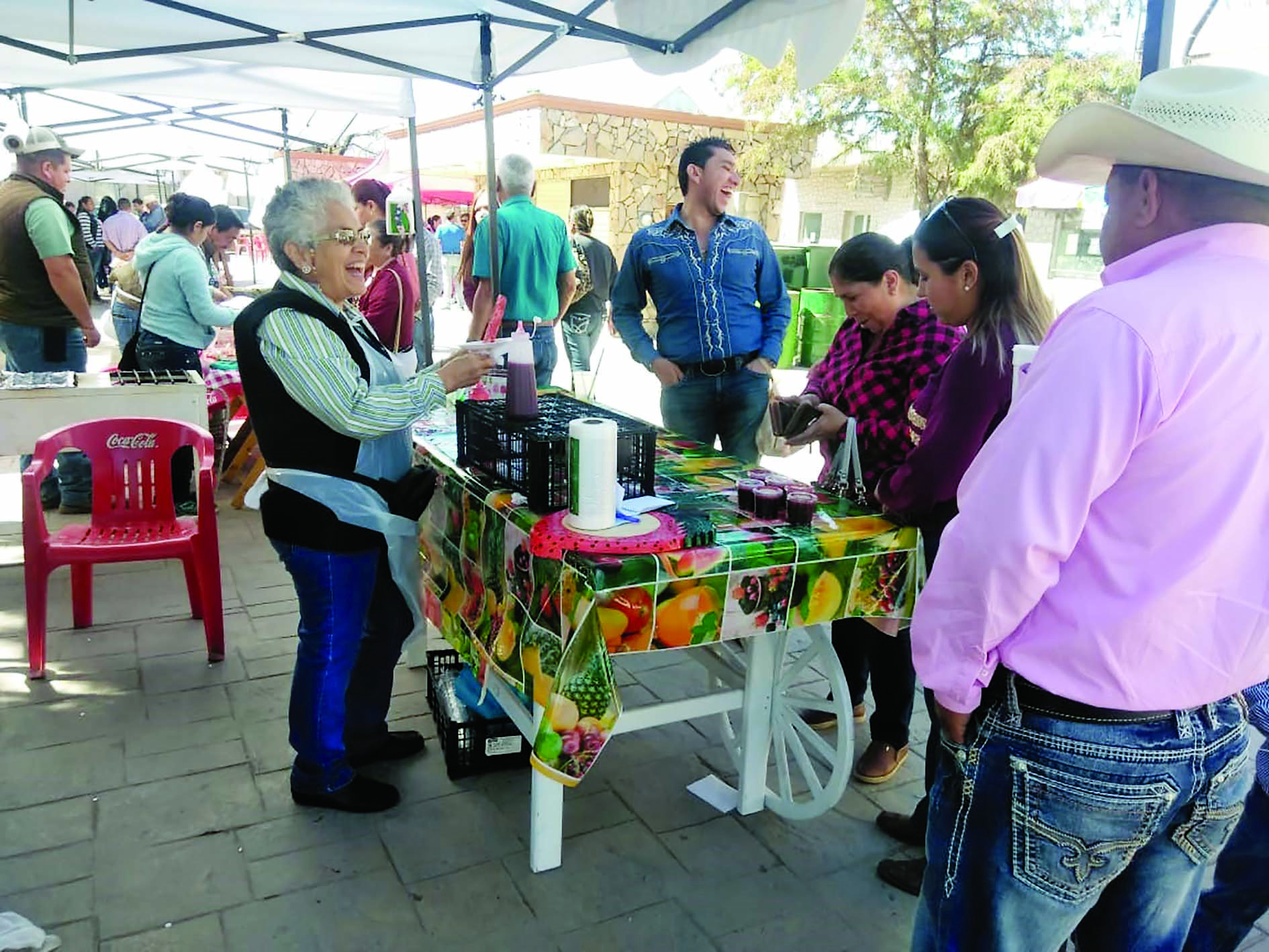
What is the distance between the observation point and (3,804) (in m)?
2.40

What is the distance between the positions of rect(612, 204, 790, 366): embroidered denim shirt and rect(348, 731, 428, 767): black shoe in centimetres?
169

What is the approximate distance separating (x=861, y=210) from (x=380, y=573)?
747 inches

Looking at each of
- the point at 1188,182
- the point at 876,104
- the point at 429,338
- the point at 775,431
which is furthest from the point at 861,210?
the point at 1188,182

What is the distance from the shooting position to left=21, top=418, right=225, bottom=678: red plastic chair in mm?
3076

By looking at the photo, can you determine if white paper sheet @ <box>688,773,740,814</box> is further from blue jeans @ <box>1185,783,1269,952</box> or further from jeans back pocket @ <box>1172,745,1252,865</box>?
jeans back pocket @ <box>1172,745,1252,865</box>

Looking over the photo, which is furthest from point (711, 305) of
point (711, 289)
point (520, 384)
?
point (520, 384)

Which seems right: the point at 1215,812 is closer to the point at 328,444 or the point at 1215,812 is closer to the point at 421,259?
the point at 328,444

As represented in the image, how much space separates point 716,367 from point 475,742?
1.69 metres

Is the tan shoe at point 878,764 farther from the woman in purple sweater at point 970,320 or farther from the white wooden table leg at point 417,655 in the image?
the white wooden table leg at point 417,655

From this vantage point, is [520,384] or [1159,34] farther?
[520,384]

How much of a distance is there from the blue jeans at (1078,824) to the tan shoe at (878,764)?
1.34 m

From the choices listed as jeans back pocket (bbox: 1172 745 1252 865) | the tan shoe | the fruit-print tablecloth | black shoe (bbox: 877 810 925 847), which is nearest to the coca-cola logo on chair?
the fruit-print tablecloth

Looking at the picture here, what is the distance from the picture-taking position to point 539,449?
6.48 ft

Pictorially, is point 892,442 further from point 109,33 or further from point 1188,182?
point 109,33
